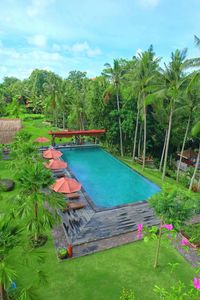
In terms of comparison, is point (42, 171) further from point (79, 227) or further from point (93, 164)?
point (93, 164)

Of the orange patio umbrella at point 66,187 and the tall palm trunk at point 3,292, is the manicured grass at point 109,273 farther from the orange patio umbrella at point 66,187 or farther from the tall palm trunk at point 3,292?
the orange patio umbrella at point 66,187

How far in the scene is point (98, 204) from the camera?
15789mm

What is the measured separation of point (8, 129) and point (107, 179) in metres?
14.5

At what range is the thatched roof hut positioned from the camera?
2641 cm

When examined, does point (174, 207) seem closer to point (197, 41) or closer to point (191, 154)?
point (197, 41)

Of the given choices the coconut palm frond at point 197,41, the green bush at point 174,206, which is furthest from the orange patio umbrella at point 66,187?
the coconut palm frond at point 197,41

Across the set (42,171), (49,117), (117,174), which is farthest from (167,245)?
(49,117)

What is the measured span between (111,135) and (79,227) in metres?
18.3

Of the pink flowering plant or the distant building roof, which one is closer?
the pink flowering plant

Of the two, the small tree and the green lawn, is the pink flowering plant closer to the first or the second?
the small tree

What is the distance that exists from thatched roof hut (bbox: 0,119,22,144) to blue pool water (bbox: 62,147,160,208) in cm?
686

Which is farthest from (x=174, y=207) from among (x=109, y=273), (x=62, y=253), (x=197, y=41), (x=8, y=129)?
(x=8, y=129)

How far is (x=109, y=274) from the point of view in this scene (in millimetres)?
9469

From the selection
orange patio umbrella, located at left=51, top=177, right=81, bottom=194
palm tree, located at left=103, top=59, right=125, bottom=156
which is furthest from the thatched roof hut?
orange patio umbrella, located at left=51, top=177, right=81, bottom=194
